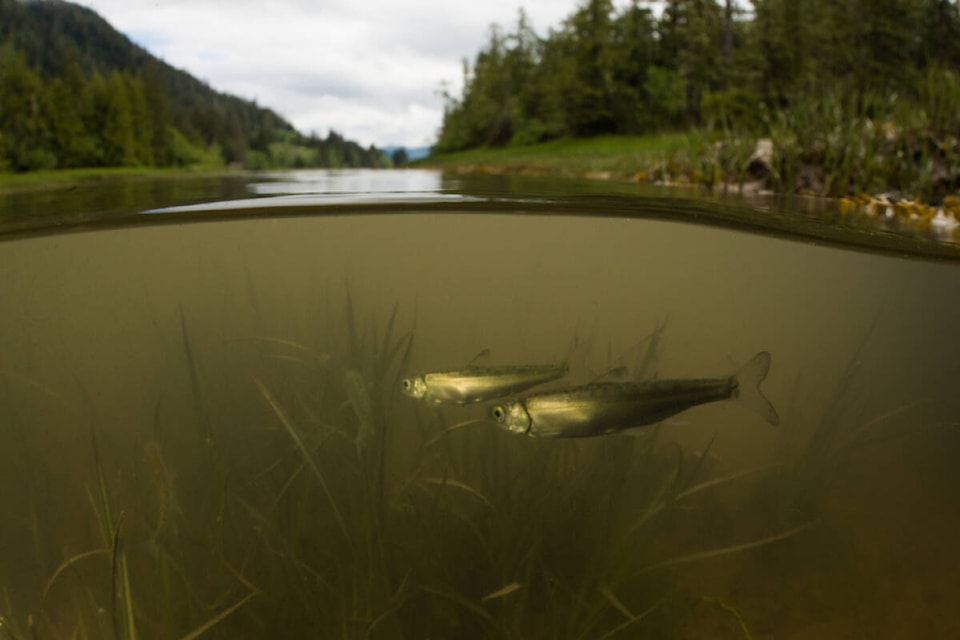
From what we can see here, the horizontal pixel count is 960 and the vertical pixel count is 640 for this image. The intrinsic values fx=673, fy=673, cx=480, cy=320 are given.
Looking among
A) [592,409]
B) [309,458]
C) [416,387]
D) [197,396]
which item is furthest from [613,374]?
[197,396]

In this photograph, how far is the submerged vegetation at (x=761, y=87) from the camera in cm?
794

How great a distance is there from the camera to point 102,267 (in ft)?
24.0

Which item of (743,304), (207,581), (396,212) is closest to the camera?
(207,581)

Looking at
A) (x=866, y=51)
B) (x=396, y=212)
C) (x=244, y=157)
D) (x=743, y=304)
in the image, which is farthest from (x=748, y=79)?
(x=244, y=157)

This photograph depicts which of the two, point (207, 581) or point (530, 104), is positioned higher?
point (530, 104)

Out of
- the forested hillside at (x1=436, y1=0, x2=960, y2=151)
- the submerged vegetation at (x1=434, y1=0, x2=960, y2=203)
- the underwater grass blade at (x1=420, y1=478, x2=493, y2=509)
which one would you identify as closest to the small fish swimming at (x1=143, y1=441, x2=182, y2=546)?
the underwater grass blade at (x1=420, y1=478, x2=493, y2=509)

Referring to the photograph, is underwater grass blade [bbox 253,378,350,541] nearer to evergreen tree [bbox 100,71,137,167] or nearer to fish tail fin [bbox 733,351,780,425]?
fish tail fin [bbox 733,351,780,425]

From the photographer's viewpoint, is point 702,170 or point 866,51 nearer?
point 866,51

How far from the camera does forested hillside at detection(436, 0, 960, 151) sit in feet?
27.1

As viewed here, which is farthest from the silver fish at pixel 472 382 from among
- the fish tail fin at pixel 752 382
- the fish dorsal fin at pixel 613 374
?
the fish tail fin at pixel 752 382

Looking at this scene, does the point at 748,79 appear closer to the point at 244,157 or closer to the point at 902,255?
the point at 902,255

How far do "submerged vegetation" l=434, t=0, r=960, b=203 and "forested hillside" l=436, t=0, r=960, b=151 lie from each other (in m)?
0.02

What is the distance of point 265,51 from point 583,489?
13.3 ft

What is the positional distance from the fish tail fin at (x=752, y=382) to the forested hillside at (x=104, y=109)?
15.3 feet
